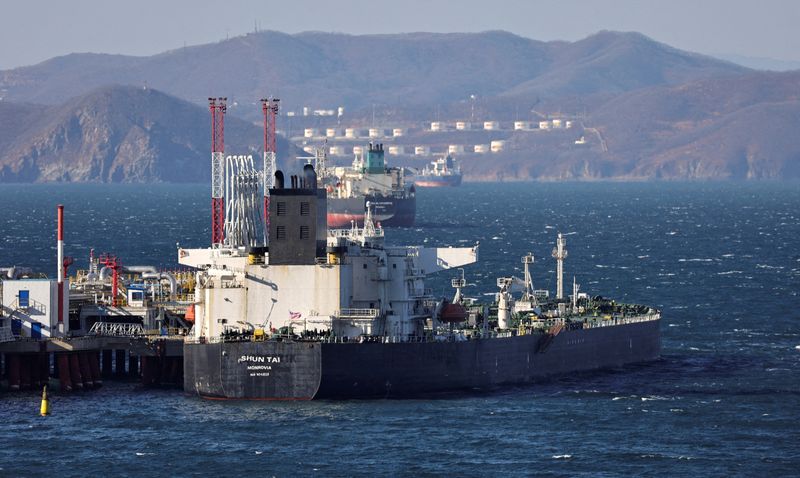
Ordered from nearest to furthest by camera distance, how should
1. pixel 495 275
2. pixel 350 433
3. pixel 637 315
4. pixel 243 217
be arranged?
pixel 350 433
pixel 243 217
pixel 637 315
pixel 495 275

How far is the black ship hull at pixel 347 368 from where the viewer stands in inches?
2746

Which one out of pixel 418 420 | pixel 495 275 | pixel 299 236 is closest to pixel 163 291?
pixel 299 236

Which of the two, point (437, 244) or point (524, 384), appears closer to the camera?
point (524, 384)

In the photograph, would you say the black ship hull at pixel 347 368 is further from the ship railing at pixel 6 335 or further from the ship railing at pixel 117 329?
the ship railing at pixel 6 335

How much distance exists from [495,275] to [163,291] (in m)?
52.6

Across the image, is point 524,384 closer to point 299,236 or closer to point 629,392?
point 629,392

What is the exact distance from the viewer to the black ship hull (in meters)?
69.8

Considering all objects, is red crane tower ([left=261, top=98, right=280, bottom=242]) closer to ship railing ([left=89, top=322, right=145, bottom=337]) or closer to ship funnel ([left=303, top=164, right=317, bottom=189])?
ship funnel ([left=303, top=164, right=317, bottom=189])

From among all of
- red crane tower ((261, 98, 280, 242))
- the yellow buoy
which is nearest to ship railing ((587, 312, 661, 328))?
red crane tower ((261, 98, 280, 242))

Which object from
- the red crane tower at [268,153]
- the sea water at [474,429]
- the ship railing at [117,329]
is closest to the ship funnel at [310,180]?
the red crane tower at [268,153]

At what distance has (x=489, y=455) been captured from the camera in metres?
63.6

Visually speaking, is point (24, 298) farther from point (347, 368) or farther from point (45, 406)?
point (347, 368)

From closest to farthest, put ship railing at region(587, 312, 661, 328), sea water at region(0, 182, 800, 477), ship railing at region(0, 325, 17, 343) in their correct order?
sea water at region(0, 182, 800, 477) < ship railing at region(0, 325, 17, 343) < ship railing at region(587, 312, 661, 328)

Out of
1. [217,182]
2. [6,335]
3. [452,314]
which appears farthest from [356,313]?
[6,335]
